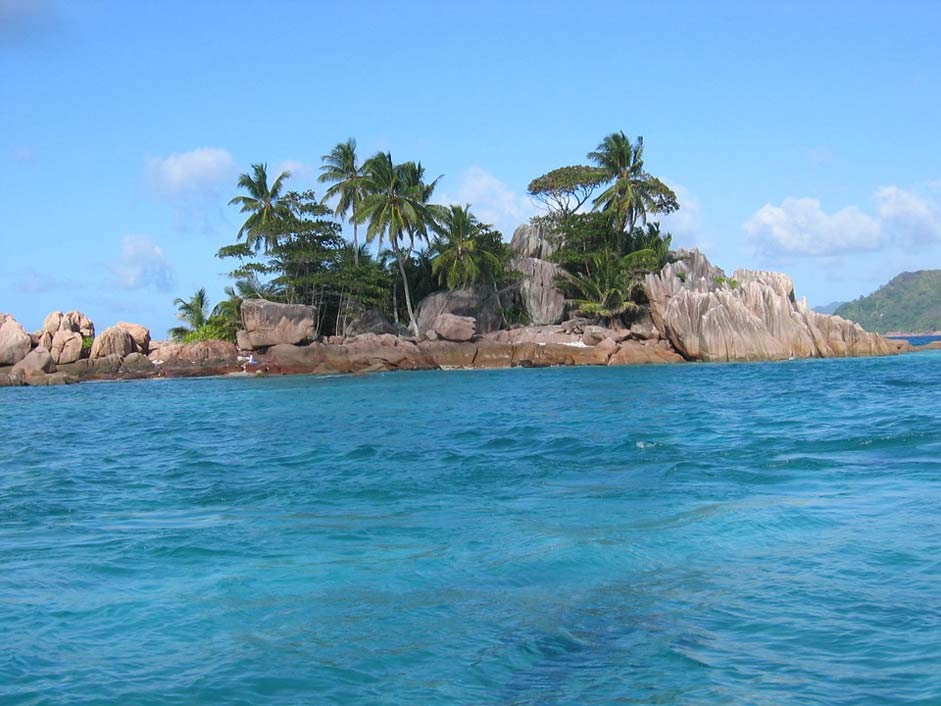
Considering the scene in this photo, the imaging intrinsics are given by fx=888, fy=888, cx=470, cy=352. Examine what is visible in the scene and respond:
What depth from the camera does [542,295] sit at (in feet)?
166

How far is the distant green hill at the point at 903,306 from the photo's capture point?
510 ft

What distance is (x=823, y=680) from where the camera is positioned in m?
5.07

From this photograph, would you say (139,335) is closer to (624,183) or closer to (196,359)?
(196,359)

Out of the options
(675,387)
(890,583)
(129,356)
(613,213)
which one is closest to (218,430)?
(675,387)

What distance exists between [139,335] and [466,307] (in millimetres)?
17585

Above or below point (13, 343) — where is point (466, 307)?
above

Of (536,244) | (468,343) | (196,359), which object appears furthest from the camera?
(536,244)

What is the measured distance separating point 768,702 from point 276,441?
13.6 m

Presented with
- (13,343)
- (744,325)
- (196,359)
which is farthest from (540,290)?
(13,343)

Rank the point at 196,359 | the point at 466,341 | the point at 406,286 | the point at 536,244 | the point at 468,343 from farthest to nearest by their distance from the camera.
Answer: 1. the point at 536,244
2. the point at 406,286
3. the point at 196,359
4. the point at 466,341
5. the point at 468,343

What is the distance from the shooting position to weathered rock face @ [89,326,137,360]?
4503 centimetres

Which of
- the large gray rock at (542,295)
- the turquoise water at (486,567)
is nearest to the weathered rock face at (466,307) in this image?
the large gray rock at (542,295)

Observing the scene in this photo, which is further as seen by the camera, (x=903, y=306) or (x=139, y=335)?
(x=903, y=306)

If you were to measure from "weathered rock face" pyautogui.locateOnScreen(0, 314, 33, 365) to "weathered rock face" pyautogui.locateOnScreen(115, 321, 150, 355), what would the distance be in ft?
15.0
